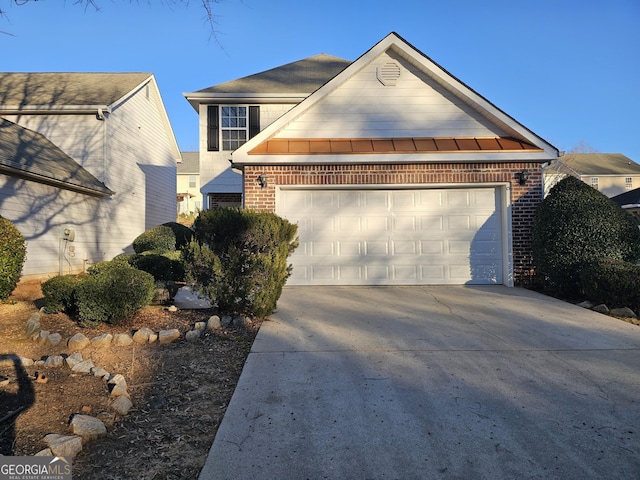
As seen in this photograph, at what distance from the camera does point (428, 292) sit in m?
7.66

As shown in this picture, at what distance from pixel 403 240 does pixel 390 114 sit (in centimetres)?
309

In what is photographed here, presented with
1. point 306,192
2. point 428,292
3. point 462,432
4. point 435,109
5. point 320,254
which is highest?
point 435,109

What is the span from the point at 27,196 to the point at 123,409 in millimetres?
9719

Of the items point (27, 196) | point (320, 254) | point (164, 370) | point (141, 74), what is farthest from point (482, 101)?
point (141, 74)

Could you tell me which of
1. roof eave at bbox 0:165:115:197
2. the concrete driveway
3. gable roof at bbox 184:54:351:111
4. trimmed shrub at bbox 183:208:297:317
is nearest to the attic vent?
gable roof at bbox 184:54:351:111

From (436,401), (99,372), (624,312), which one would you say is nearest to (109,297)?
(99,372)

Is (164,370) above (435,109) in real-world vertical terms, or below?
below

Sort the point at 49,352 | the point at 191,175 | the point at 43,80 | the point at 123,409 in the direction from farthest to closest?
the point at 191,175 → the point at 43,80 → the point at 49,352 → the point at 123,409

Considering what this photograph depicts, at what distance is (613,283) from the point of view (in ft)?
20.0

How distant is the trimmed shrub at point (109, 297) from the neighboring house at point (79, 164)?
182 inches

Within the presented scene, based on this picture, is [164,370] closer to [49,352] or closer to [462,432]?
[49,352]

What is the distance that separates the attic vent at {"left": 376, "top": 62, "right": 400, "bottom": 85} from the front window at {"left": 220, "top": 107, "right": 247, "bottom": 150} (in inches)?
244

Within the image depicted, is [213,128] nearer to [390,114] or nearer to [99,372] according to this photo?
[390,114]

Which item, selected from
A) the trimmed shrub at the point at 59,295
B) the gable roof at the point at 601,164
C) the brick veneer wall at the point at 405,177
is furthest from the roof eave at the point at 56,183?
the gable roof at the point at 601,164
